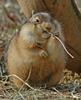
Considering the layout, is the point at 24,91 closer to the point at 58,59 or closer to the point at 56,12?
the point at 58,59

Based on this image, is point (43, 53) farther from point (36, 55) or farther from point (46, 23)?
point (46, 23)

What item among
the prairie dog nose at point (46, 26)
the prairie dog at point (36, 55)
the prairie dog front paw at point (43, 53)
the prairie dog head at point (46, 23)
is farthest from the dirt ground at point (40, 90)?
the prairie dog nose at point (46, 26)

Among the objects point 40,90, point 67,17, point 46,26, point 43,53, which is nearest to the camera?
point 46,26

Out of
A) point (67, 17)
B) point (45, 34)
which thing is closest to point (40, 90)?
point (45, 34)

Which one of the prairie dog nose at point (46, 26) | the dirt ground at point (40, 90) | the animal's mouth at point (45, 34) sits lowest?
the dirt ground at point (40, 90)

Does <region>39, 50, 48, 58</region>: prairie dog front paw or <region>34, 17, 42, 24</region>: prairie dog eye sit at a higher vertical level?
<region>34, 17, 42, 24</region>: prairie dog eye

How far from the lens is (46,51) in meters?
6.12

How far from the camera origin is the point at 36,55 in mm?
6125

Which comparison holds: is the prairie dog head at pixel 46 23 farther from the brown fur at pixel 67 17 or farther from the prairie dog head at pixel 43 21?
the brown fur at pixel 67 17

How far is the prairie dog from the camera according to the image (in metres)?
6.05

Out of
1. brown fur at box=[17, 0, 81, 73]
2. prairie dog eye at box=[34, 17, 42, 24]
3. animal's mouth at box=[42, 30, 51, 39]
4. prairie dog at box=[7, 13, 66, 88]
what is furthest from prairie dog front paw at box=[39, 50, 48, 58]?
brown fur at box=[17, 0, 81, 73]

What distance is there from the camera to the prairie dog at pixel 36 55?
19.9 feet

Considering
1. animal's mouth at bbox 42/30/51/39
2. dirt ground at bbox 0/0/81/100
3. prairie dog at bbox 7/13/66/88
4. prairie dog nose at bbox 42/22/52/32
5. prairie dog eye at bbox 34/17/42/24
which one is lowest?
dirt ground at bbox 0/0/81/100

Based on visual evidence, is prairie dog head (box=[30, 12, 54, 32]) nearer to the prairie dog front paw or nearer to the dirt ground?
the prairie dog front paw
